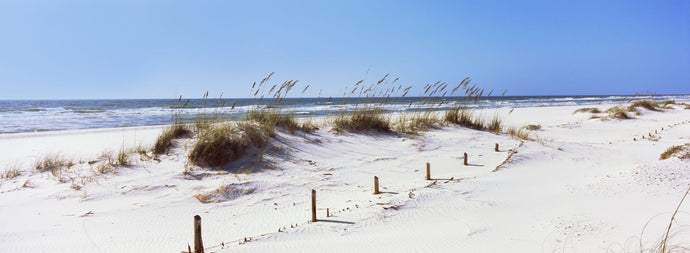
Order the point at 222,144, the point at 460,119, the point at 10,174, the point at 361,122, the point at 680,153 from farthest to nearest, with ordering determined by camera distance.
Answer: the point at 460,119, the point at 361,122, the point at 222,144, the point at 10,174, the point at 680,153

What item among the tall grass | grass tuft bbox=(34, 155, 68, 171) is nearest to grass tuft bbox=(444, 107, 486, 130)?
the tall grass

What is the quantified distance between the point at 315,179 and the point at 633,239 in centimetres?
359

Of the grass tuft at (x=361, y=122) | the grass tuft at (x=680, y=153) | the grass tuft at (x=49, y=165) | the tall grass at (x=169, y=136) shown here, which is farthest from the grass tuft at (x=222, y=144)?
the grass tuft at (x=680, y=153)

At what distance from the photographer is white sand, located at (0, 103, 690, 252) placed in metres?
3.07

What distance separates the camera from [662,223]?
10.0 feet

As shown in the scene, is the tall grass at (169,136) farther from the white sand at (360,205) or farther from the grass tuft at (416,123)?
the grass tuft at (416,123)

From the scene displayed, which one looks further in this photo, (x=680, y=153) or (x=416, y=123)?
(x=416, y=123)

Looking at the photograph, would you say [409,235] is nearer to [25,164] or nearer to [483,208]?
[483,208]

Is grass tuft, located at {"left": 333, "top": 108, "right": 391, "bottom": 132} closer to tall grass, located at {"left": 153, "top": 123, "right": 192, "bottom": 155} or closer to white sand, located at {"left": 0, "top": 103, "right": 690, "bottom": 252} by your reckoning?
white sand, located at {"left": 0, "top": 103, "right": 690, "bottom": 252}

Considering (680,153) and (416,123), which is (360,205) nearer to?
(680,153)

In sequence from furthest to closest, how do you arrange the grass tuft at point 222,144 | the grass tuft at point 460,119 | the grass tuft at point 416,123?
the grass tuft at point 460,119 < the grass tuft at point 416,123 < the grass tuft at point 222,144

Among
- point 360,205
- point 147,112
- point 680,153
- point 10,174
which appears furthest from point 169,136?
point 147,112

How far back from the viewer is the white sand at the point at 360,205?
10.1 feet

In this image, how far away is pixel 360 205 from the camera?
4035mm
